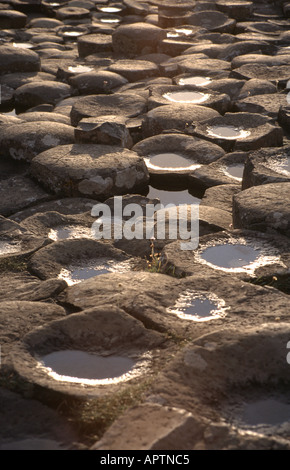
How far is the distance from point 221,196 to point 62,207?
3.88 feet

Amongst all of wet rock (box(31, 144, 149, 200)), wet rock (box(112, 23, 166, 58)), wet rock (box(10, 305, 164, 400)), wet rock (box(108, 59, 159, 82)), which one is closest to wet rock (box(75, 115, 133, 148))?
wet rock (box(31, 144, 149, 200))

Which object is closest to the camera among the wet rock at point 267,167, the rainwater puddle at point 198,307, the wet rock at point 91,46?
the rainwater puddle at point 198,307

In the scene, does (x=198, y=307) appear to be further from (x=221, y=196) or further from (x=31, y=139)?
(x=31, y=139)

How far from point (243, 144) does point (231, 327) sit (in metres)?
3.18

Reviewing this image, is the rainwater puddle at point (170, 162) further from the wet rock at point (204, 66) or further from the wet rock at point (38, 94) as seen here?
the wet rock at point (204, 66)

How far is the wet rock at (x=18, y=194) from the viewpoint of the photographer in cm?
525

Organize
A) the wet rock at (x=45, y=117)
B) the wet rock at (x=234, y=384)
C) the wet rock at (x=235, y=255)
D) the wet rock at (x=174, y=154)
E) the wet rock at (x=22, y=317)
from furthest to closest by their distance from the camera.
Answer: the wet rock at (x=45, y=117), the wet rock at (x=174, y=154), the wet rock at (x=235, y=255), the wet rock at (x=22, y=317), the wet rock at (x=234, y=384)

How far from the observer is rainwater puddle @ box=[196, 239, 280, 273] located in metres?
4.00

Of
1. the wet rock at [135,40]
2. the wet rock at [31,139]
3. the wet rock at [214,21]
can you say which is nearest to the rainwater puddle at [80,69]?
the wet rock at [135,40]

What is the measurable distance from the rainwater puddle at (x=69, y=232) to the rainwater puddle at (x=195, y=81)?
12.4 ft

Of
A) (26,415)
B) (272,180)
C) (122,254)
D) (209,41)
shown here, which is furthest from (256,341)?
(209,41)

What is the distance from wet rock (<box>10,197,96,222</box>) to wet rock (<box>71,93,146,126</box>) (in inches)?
67.6
